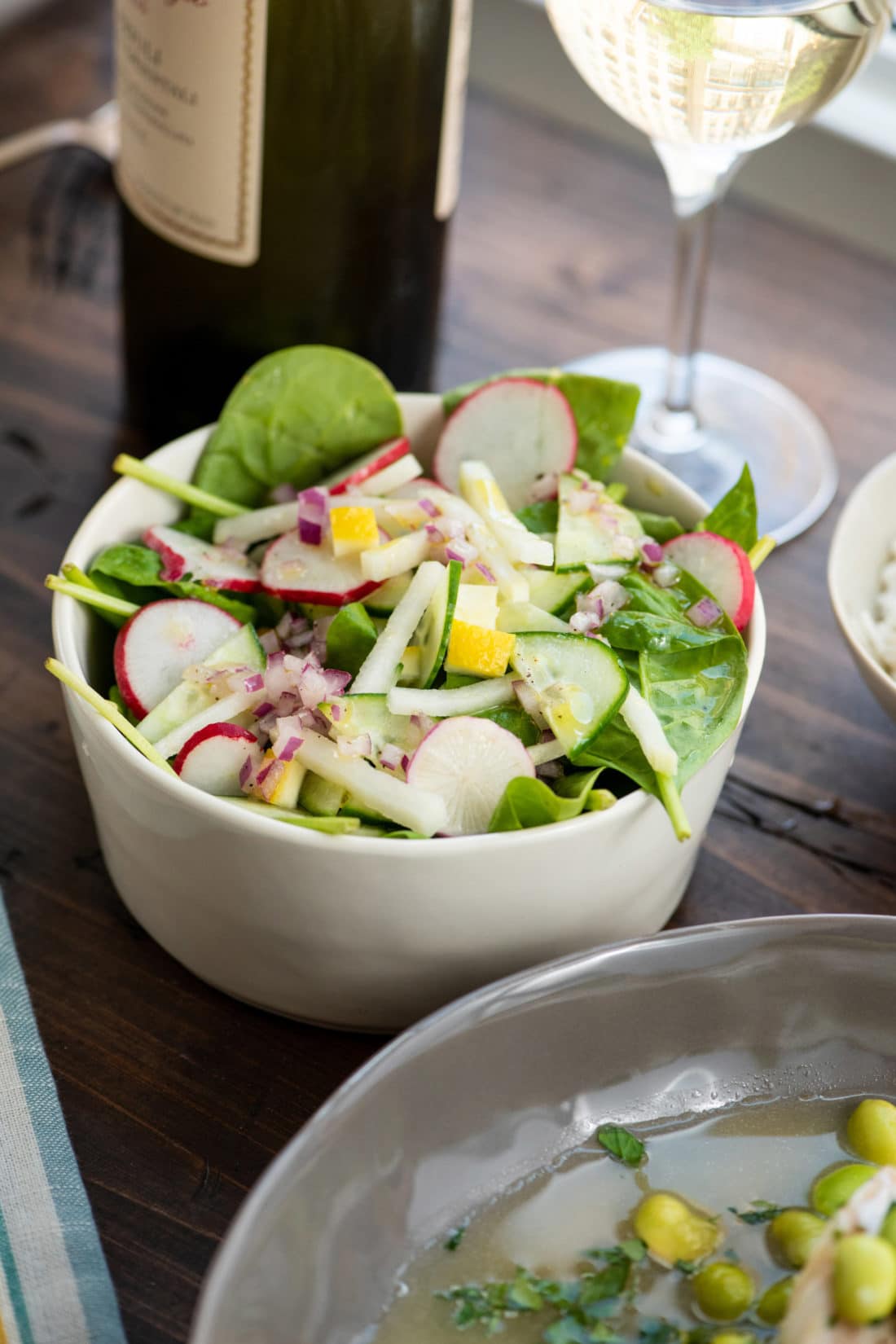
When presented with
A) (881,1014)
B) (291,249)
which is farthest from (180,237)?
(881,1014)

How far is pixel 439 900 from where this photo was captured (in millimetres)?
659

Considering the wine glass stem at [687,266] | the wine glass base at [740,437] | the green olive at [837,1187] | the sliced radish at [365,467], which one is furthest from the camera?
the wine glass base at [740,437]

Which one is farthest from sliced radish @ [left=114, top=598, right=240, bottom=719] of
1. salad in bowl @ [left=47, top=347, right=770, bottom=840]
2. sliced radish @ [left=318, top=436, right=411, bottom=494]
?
sliced radish @ [left=318, top=436, right=411, bottom=494]

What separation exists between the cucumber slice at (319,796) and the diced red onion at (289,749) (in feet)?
0.05

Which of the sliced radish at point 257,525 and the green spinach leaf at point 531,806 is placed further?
the sliced radish at point 257,525

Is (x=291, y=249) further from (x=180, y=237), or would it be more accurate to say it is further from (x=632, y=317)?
(x=632, y=317)

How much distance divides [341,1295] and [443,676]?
0.94ft

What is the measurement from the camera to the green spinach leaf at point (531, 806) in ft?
2.18

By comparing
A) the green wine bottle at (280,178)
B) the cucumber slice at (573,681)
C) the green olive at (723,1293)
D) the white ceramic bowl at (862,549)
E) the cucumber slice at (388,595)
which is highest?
the green wine bottle at (280,178)

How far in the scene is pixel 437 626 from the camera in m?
0.73

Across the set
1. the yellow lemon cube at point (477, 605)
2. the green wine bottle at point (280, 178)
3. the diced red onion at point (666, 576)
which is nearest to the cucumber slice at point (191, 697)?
the yellow lemon cube at point (477, 605)

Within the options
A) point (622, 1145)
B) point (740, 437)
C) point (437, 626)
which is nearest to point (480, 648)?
point (437, 626)

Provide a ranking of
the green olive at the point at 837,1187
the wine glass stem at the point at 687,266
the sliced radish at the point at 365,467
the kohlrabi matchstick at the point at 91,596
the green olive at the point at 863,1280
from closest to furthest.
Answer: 1. the green olive at the point at 863,1280
2. the green olive at the point at 837,1187
3. the kohlrabi matchstick at the point at 91,596
4. the sliced radish at the point at 365,467
5. the wine glass stem at the point at 687,266

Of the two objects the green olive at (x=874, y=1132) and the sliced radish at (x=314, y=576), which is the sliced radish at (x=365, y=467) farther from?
the green olive at (x=874, y=1132)
